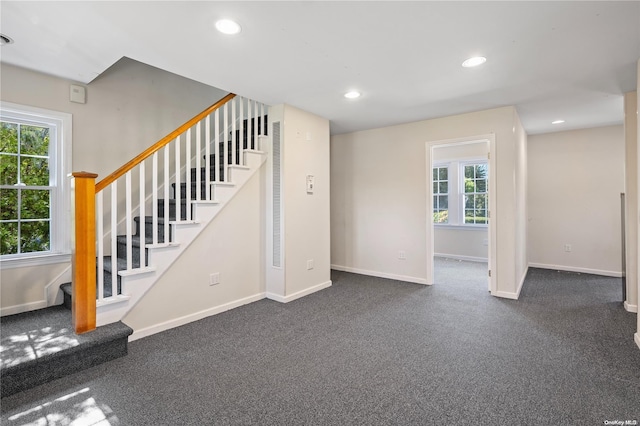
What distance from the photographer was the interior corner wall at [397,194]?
12.8 feet

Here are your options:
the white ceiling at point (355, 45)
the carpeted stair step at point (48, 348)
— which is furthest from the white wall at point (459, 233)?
the carpeted stair step at point (48, 348)

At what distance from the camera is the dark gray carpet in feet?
5.80

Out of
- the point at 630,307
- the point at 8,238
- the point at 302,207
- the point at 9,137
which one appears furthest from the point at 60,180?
the point at 630,307

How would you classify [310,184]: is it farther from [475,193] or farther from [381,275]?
[475,193]

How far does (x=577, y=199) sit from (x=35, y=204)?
725 cm

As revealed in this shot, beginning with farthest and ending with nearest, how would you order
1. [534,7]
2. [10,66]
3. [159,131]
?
[159,131], [10,66], [534,7]

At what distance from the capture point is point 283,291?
3.78 m

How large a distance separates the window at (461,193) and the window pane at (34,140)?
643cm

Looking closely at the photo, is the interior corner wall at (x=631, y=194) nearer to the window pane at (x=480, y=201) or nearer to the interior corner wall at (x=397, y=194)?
the interior corner wall at (x=397, y=194)

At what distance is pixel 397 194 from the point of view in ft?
15.9

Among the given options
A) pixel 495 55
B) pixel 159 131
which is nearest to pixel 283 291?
pixel 159 131

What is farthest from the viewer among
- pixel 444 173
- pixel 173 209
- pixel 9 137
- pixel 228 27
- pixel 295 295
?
pixel 444 173

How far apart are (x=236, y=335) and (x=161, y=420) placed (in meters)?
1.10

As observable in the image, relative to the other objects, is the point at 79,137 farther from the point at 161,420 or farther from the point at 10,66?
the point at 161,420
